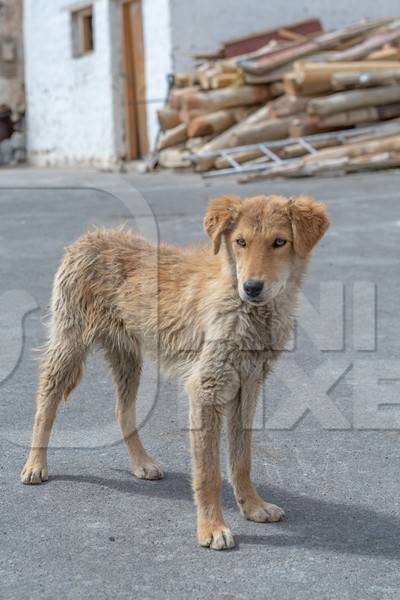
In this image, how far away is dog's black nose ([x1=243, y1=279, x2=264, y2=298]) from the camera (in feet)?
12.8

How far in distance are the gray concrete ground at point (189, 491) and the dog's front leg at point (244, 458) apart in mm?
62

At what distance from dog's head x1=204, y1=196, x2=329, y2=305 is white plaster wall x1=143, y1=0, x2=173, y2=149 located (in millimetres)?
16516

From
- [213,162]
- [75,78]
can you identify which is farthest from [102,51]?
[213,162]

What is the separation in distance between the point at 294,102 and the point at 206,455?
1360cm

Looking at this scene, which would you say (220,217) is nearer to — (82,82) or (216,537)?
(216,537)

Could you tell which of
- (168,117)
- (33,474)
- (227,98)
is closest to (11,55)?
(168,117)

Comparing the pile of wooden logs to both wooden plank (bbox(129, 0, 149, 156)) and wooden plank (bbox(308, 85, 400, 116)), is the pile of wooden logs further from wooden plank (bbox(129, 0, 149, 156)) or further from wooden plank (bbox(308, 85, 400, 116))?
wooden plank (bbox(129, 0, 149, 156))

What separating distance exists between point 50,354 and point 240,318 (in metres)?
1.17

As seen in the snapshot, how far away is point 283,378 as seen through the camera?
6184 millimetres

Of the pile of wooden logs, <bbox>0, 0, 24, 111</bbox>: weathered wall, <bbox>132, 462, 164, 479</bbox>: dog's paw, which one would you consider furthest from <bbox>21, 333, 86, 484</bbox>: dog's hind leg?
<bbox>0, 0, 24, 111</bbox>: weathered wall

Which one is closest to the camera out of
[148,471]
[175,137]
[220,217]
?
[220,217]

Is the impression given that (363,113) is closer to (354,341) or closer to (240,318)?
(354,341)

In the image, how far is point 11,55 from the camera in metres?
25.6

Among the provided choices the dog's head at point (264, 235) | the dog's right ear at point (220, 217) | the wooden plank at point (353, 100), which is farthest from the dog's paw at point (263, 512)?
the wooden plank at point (353, 100)
